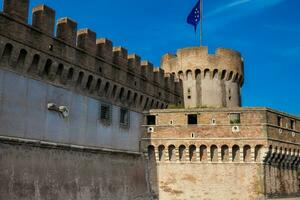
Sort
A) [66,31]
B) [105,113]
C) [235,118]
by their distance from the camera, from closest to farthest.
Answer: [66,31] → [105,113] → [235,118]

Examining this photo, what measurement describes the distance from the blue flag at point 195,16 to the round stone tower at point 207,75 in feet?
7.32

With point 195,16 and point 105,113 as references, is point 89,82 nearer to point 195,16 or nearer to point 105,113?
point 105,113

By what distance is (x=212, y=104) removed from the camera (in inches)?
1217

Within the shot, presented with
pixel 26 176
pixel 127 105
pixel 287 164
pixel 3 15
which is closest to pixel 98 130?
pixel 127 105

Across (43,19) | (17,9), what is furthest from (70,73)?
(17,9)

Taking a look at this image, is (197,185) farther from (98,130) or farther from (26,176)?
(26,176)

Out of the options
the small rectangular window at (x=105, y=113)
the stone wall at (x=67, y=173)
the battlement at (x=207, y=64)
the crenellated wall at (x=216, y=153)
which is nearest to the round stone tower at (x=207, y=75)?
the battlement at (x=207, y=64)

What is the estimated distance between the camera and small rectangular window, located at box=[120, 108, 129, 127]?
79.8ft

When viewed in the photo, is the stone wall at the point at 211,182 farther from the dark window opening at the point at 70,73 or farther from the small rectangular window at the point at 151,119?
the dark window opening at the point at 70,73

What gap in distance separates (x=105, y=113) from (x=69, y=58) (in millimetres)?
4440

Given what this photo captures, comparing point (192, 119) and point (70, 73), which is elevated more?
point (70, 73)

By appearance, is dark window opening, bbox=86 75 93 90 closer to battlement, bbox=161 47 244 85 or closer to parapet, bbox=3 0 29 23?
parapet, bbox=3 0 29 23

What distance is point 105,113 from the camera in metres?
23.0

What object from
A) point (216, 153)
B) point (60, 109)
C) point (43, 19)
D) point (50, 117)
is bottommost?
point (216, 153)
